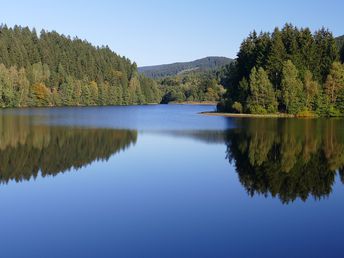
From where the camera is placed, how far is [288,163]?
28.9m

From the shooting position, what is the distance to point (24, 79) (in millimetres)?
134375

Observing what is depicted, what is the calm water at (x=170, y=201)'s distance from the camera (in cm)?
1356

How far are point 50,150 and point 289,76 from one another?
63.2 meters

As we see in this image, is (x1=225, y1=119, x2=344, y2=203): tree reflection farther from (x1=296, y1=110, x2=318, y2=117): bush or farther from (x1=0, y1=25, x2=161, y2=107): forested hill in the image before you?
(x1=0, y1=25, x2=161, y2=107): forested hill

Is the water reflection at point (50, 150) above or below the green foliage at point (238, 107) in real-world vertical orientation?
above

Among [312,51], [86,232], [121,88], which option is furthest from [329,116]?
[121,88]

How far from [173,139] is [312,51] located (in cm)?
6248

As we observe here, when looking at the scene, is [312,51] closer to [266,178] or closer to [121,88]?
[266,178]

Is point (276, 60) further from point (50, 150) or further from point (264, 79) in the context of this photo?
point (50, 150)

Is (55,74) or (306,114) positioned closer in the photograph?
(306,114)

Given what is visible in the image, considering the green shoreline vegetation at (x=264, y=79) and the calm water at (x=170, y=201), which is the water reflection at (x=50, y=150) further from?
the green shoreline vegetation at (x=264, y=79)

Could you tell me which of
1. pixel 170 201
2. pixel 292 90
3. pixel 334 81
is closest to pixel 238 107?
pixel 292 90

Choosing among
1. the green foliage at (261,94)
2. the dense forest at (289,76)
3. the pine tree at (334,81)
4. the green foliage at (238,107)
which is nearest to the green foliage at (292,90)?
the dense forest at (289,76)

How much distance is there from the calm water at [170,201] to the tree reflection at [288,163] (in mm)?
69
